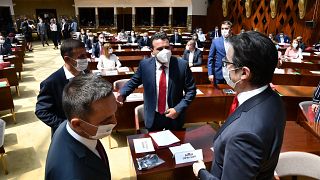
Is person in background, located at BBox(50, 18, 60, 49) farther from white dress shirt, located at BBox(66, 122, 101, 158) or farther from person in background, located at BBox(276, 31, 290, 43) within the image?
white dress shirt, located at BBox(66, 122, 101, 158)

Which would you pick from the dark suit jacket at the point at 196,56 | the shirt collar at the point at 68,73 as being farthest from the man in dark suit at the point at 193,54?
the shirt collar at the point at 68,73

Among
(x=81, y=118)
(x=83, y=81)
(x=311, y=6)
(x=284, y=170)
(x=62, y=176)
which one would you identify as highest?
(x=311, y=6)

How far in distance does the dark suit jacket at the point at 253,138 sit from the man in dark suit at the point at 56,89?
1471 mm

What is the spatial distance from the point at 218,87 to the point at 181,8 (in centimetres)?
1497

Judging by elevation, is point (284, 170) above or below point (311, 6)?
below

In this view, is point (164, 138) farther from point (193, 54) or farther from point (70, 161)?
point (193, 54)

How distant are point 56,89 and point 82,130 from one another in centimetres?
114

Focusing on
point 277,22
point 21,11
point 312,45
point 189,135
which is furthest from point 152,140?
point 21,11

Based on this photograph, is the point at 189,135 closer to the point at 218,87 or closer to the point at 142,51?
the point at 218,87

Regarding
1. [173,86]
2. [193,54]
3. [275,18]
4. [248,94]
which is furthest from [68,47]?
[275,18]

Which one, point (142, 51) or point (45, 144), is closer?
point (45, 144)

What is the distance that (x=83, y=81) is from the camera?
1.24 metres

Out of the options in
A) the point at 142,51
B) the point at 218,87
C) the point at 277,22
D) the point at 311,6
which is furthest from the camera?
the point at 277,22

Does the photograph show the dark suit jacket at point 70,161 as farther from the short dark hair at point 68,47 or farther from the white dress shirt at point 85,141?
the short dark hair at point 68,47
